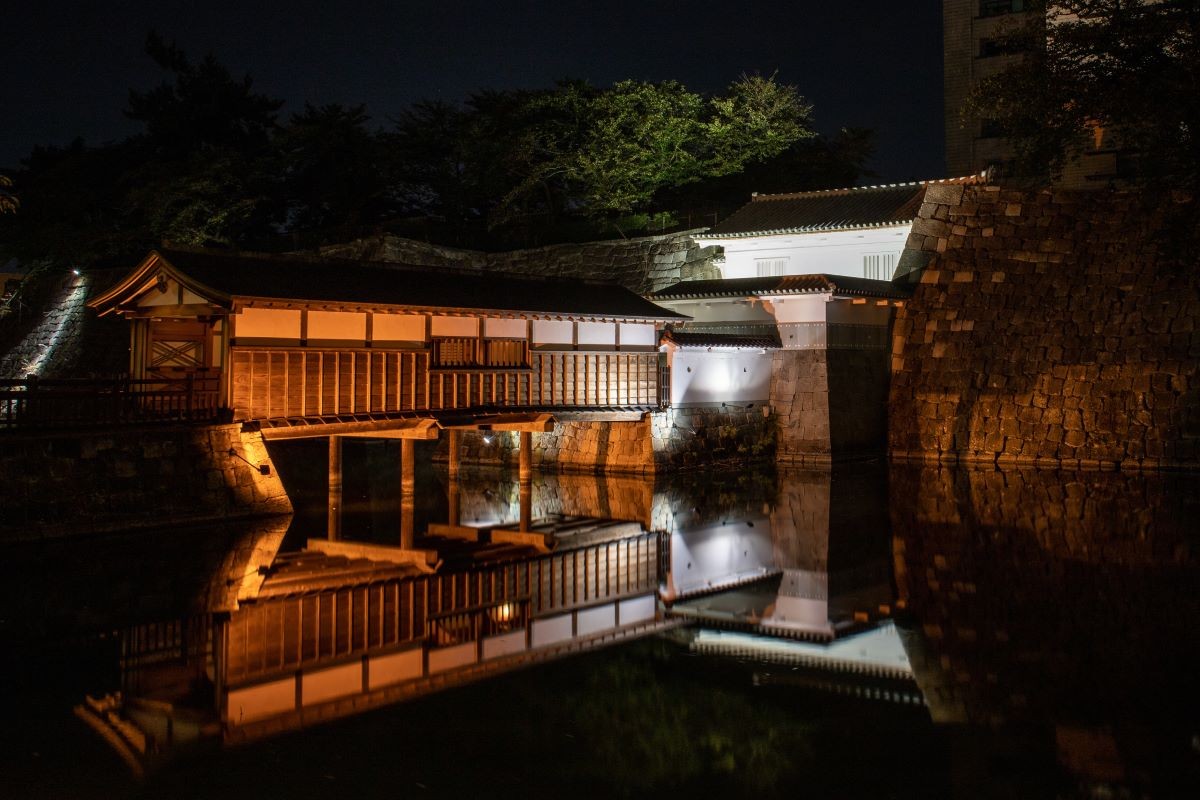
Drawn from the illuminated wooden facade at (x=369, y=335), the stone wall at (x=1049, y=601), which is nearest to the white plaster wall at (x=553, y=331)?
the illuminated wooden facade at (x=369, y=335)

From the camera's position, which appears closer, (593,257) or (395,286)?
(395,286)

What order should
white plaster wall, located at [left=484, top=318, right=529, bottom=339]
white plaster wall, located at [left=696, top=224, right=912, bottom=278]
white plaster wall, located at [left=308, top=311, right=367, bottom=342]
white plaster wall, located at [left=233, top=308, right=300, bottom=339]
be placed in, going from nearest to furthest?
1. white plaster wall, located at [left=233, top=308, right=300, bottom=339]
2. white plaster wall, located at [left=308, top=311, right=367, bottom=342]
3. white plaster wall, located at [left=484, top=318, right=529, bottom=339]
4. white plaster wall, located at [left=696, top=224, right=912, bottom=278]

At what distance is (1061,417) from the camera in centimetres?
2552

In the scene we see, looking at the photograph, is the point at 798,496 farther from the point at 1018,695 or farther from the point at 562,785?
the point at 562,785

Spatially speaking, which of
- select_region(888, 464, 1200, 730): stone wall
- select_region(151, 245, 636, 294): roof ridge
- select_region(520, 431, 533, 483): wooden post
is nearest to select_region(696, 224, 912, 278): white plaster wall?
select_region(151, 245, 636, 294): roof ridge

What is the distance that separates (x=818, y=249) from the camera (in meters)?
29.6

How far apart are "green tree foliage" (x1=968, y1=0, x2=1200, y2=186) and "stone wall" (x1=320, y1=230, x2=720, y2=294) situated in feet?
35.7

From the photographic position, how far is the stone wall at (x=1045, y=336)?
24.6 meters

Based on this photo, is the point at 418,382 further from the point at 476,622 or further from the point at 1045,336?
the point at 1045,336

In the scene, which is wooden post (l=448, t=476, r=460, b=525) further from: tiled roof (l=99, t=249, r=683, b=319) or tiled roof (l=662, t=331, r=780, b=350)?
tiled roof (l=662, t=331, r=780, b=350)

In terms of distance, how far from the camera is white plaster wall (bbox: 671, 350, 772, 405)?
25.4 meters

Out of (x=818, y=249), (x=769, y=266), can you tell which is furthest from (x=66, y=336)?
(x=818, y=249)

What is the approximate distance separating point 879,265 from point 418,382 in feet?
49.0

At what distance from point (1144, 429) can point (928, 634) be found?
16.7m
